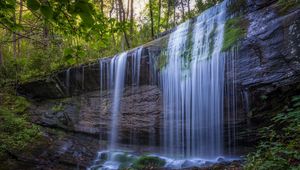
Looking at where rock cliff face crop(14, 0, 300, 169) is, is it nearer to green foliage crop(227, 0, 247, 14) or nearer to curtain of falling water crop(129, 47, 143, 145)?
curtain of falling water crop(129, 47, 143, 145)

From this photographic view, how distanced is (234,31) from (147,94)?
10.7 ft

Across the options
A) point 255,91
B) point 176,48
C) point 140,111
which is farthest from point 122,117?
point 255,91

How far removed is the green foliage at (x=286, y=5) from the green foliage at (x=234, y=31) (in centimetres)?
91

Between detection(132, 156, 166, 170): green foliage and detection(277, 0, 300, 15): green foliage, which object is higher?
detection(277, 0, 300, 15): green foliage

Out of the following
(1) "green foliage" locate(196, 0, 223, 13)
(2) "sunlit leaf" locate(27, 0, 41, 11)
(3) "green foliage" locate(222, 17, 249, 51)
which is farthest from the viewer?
(1) "green foliage" locate(196, 0, 223, 13)

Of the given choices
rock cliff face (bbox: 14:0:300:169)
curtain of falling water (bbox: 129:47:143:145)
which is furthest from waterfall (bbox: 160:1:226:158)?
curtain of falling water (bbox: 129:47:143:145)

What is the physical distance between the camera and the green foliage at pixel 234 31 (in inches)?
327

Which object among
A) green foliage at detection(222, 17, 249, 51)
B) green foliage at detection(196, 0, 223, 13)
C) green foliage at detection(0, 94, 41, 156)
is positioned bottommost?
green foliage at detection(0, 94, 41, 156)

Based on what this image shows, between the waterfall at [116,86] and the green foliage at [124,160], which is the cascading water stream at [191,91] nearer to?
the waterfall at [116,86]

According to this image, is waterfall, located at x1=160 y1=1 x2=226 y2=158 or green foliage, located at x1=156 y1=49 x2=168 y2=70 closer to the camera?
waterfall, located at x1=160 y1=1 x2=226 y2=158

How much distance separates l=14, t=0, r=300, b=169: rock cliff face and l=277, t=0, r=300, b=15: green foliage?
0.41 ft

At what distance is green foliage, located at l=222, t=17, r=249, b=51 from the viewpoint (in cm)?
830

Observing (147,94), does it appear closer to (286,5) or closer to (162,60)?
(162,60)

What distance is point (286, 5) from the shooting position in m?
7.72
